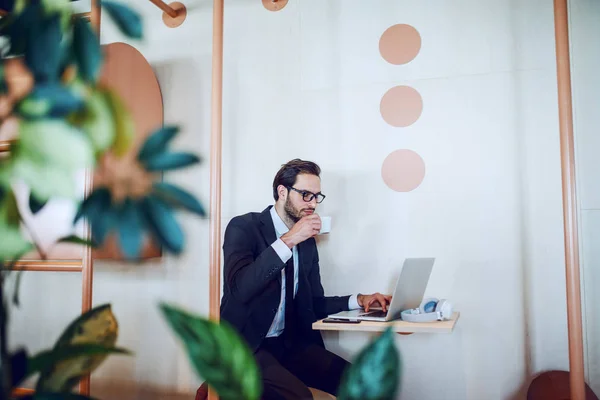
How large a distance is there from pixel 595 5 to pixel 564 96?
1.27m

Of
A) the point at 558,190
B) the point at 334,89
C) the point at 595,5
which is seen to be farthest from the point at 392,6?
the point at 558,190

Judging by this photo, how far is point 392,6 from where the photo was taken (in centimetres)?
316

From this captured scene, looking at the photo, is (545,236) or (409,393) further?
(409,393)

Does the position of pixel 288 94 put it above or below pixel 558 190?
above

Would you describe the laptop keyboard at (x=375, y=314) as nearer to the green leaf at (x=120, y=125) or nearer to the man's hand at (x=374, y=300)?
the man's hand at (x=374, y=300)

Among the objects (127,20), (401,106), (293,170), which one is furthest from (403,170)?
(127,20)

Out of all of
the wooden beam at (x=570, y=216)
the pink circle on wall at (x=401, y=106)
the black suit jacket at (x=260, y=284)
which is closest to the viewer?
the wooden beam at (x=570, y=216)

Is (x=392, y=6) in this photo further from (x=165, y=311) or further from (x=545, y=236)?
(x=165, y=311)

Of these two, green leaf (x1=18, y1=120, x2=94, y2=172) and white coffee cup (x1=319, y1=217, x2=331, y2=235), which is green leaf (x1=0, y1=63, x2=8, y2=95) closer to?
green leaf (x1=18, y1=120, x2=94, y2=172)

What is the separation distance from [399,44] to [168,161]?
2878 millimetres

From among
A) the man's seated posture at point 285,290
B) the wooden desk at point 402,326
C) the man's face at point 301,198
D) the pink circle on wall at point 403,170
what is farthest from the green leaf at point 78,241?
the pink circle on wall at point 403,170

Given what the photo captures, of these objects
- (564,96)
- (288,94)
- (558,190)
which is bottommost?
(558,190)

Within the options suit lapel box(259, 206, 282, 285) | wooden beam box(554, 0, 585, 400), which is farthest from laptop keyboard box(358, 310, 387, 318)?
wooden beam box(554, 0, 585, 400)

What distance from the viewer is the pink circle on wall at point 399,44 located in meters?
3.09
